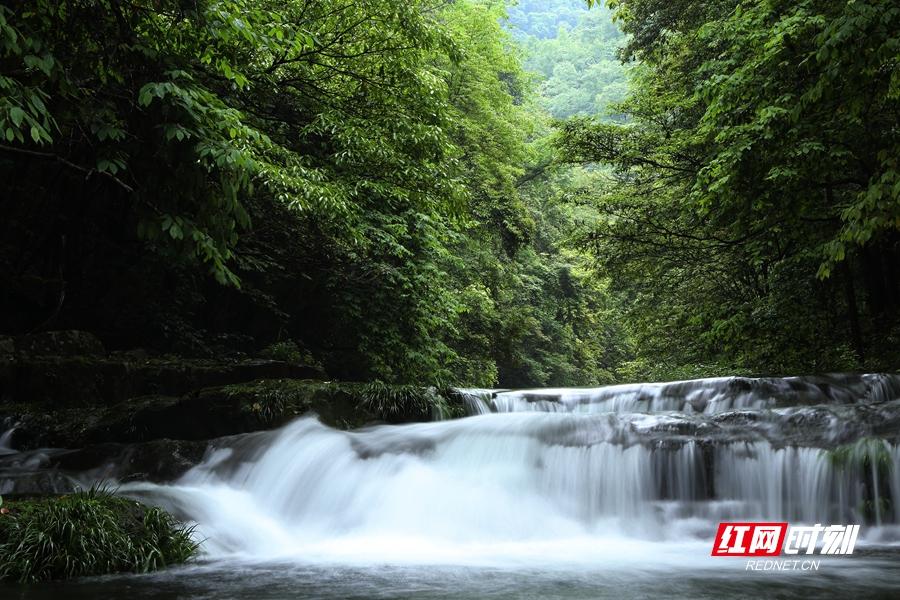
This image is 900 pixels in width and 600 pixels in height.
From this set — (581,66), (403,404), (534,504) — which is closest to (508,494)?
(534,504)

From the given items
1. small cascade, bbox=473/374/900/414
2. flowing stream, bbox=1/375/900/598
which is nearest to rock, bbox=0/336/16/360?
flowing stream, bbox=1/375/900/598

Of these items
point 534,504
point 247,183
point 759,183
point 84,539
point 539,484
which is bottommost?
point 84,539

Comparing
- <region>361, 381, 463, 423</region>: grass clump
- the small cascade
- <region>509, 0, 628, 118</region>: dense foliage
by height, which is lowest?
<region>361, 381, 463, 423</region>: grass clump

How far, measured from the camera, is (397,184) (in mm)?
13297

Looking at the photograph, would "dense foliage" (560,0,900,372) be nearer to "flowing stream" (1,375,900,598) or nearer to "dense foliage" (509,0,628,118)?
"flowing stream" (1,375,900,598)

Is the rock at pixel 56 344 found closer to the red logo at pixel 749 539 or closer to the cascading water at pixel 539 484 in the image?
the cascading water at pixel 539 484

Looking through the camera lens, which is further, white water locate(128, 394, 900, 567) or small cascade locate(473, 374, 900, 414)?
small cascade locate(473, 374, 900, 414)

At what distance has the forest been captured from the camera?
605 centimetres

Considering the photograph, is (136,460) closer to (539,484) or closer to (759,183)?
(539,484)

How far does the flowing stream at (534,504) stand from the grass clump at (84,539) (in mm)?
254

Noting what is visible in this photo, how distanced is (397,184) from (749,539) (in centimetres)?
884

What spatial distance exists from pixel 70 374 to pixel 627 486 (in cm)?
891

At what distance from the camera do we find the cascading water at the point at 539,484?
675cm

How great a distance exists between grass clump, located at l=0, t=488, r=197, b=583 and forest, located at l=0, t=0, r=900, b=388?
214 centimetres
